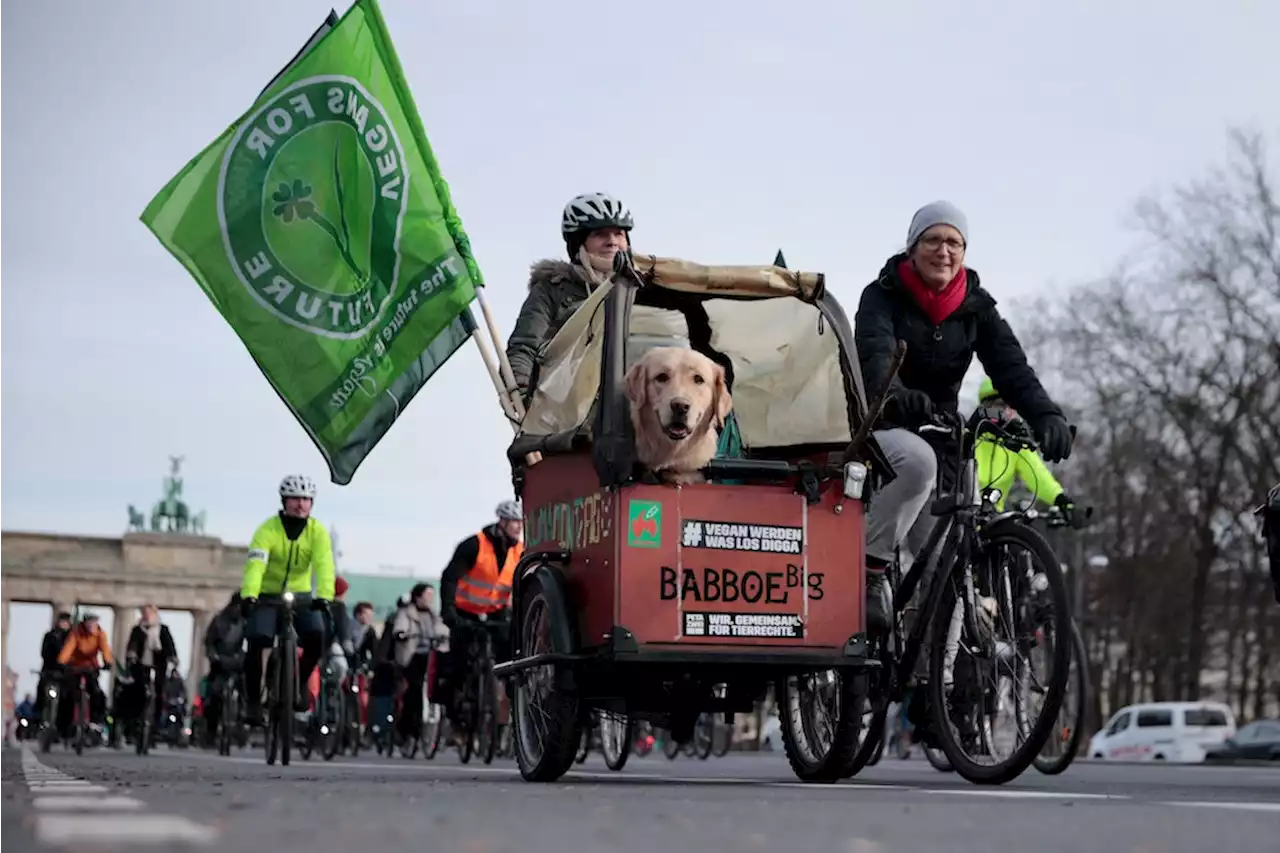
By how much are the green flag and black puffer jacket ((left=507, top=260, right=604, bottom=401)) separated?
246 centimetres

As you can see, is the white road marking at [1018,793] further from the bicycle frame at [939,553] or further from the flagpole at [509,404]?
the flagpole at [509,404]

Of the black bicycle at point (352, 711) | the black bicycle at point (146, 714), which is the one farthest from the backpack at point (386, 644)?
the black bicycle at point (146, 714)

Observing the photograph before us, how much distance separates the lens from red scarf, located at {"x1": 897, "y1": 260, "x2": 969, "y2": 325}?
397 inches

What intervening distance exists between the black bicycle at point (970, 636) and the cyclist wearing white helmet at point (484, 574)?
27.3ft

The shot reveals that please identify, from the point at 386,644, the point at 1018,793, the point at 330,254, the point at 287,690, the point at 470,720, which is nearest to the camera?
the point at 1018,793

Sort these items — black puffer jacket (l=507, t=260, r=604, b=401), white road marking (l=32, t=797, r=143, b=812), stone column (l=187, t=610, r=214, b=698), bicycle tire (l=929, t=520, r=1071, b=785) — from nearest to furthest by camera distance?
1. white road marking (l=32, t=797, r=143, b=812)
2. bicycle tire (l=929, t=520, r=1071, b=785)
3. black puffer jacket (l=507, t=260, r=604, b=401)
4. stone column (l=187, t=610, r=214, b=698)

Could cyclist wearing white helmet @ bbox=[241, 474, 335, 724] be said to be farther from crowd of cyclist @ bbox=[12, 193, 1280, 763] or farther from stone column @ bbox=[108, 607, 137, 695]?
stone column @ bbox=[108, 607, 137, 695]

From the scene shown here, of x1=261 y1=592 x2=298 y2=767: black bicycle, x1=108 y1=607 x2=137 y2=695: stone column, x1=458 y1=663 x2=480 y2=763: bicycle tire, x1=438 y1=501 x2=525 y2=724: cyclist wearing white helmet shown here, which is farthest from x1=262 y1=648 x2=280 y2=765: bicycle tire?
x1=108 y1=607 x2=137 y2=695: stone column

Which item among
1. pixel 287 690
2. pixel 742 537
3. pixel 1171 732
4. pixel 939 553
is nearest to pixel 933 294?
pixel 939 553

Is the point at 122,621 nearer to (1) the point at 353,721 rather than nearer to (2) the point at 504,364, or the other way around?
(1) the point at 353,721

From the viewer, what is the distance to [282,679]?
15258 millimetres

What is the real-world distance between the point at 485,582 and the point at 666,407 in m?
9.54

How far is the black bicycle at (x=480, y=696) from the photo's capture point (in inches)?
716

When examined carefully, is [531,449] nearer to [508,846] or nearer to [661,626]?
[661,626]
